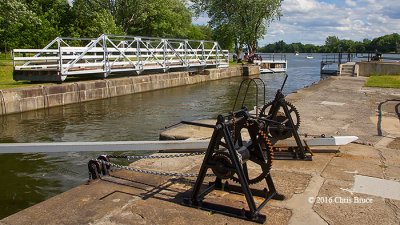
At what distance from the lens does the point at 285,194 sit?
433 cm

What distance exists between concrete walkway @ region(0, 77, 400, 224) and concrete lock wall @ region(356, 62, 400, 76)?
1966 cm

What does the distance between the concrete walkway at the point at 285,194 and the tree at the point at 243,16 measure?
1529 inches

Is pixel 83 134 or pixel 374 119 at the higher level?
pixel 374 119

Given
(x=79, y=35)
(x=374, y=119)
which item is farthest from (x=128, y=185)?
(x=79, y=35)

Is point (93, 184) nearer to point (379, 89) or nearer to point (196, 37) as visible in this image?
point (379, 89)

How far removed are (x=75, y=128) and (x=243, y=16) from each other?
36.7 m

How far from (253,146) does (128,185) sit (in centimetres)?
183

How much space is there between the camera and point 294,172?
5.12 meters

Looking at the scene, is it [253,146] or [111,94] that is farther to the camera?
[111,94]

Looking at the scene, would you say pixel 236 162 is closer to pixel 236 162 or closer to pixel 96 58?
pixel 236 162

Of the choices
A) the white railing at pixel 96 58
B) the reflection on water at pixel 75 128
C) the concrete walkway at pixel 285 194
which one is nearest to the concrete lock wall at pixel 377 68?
the reflection on water at pixel 75 128

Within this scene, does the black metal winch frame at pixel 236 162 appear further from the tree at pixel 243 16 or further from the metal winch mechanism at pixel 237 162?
the tree at pixel 243 16

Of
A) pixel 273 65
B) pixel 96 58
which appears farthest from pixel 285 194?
pixel 273 65

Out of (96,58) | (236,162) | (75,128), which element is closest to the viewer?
(236,162)
